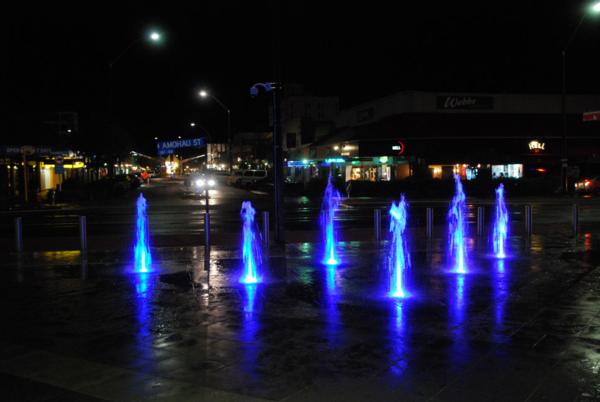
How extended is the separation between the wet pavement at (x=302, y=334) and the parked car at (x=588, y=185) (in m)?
29.7

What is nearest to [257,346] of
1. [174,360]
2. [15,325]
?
[174,360]

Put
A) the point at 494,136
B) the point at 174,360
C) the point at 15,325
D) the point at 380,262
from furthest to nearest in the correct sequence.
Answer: the point at 494,136, the point at 380,262, the point at 15,325, the point at 174,360

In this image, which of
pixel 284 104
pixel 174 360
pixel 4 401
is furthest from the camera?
pixel 284 104

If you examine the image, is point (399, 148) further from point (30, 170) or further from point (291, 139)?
point (291, 139)

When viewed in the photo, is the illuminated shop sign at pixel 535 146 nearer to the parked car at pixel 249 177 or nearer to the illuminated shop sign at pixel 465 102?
the illuminated shop sign at pixel 465 102

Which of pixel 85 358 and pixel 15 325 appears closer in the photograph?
pixel 85 358

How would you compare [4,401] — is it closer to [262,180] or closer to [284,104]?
[262,180]

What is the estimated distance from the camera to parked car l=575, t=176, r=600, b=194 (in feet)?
125

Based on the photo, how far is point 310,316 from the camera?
765cm

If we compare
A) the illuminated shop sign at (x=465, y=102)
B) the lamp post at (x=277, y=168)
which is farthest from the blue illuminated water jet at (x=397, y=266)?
the illuminated shop sign at (x=465, y=102)

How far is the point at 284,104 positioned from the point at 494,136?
3695 centimetres

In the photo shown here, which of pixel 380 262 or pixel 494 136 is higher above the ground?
pixel 494 136

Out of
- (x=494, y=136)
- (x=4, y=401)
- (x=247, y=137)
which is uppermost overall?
(x=247, y=137)

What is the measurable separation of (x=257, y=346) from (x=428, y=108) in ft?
129
